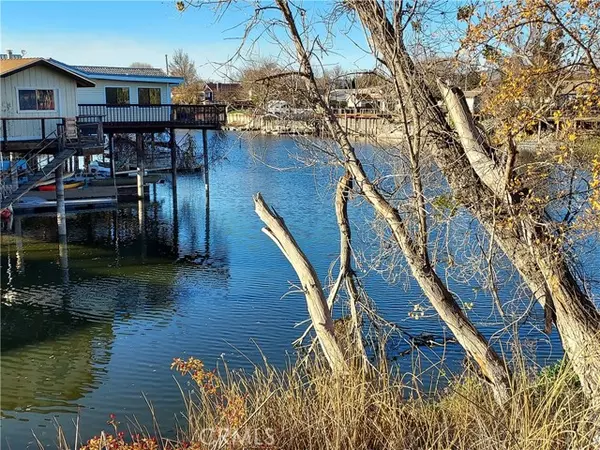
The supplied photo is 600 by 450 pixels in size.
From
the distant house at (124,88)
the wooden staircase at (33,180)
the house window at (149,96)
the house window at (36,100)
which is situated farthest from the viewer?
the house window at (149,96)

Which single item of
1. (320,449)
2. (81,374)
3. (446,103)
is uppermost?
(446,103)

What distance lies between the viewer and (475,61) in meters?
6.74

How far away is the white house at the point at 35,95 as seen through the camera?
68.5ft

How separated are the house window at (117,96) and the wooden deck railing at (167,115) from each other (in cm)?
119

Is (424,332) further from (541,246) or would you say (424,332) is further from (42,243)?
(42,243)

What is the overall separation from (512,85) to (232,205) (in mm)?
20326

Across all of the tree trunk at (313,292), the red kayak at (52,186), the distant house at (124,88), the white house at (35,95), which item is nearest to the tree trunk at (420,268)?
the tree trunk at (313,292)

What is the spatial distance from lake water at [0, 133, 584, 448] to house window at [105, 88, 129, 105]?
5926mm

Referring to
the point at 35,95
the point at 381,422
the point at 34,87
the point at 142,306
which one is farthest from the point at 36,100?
the point at 381,422

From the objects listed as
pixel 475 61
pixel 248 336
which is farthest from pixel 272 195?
pixel 475 61

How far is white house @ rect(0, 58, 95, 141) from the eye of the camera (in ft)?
68.5

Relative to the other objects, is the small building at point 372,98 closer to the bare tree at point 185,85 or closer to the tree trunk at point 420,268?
the tree trunk at point 420,268

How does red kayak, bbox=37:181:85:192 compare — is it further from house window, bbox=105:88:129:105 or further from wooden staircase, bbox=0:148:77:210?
wooden staircase, bbox=0:148:77:210

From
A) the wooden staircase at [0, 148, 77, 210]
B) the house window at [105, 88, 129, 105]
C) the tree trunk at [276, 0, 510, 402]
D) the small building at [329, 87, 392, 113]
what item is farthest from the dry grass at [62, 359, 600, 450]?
the house window at [105, 88, 129, 105]
